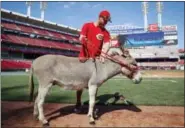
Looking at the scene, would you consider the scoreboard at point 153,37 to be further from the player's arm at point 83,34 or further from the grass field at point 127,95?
the player's arm at point 83,34

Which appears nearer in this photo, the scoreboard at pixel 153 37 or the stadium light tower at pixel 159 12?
the scoreboard at pixel 153 37

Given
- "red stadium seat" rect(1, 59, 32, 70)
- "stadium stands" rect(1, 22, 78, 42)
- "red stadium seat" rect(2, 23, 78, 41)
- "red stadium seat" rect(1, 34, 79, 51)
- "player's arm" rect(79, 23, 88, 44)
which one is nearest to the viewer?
"player's arm" rect(79, 23, 88, 44)

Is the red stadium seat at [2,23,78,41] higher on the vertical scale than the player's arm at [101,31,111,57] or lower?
higher

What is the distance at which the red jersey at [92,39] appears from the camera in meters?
5.53

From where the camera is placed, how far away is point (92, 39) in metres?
5.73

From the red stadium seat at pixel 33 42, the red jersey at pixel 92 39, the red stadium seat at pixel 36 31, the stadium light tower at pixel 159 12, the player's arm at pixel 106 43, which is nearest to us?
the red jersey at pixel 92 39

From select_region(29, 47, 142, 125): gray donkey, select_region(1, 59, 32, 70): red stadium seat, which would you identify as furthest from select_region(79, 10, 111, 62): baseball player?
select_region(1, 59, 32, 70): red stadium seat

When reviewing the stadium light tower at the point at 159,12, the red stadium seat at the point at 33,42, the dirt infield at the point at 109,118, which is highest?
the stadium light tower at the point at 159,12

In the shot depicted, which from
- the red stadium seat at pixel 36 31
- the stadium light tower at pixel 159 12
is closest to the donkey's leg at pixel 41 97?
the red stadium seat at pixel 36 31

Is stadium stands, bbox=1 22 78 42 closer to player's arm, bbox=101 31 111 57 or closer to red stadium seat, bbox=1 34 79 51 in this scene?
red stadium seat, bbox=1 34 79 51

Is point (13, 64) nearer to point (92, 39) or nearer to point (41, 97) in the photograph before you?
point (92, 39)

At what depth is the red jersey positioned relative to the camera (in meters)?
5.53

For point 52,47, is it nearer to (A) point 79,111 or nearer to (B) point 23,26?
(B) point 23,26

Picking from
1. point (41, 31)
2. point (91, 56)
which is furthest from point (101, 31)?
point (41, 31)
